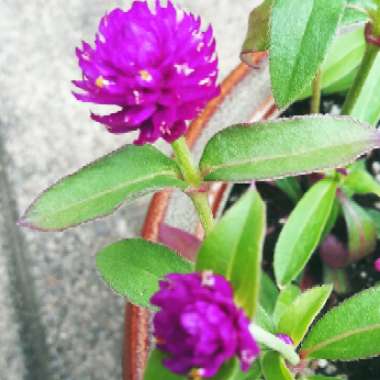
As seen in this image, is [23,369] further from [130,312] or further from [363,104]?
[363,104]

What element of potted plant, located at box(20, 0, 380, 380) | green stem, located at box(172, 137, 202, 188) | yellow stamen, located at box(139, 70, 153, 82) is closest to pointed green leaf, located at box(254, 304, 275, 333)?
potted plant, located at box(20, 0, 380, 380)

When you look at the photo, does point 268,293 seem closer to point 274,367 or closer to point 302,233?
point 302,233

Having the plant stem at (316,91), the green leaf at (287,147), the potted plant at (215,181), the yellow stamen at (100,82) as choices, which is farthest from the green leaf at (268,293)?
the yellow stamen at (100,82)

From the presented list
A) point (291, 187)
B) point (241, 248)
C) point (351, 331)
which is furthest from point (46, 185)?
point (241, 248)

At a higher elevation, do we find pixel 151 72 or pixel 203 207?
pixel 151 72

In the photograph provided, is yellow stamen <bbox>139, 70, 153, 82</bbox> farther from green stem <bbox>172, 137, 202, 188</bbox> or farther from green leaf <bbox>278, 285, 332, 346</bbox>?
green leaf <bbox>278, 285, 332, 346</bbox>

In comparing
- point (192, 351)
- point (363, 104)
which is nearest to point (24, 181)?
point (363, 104)
